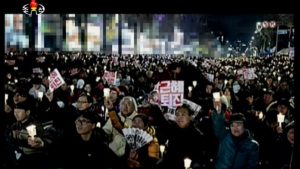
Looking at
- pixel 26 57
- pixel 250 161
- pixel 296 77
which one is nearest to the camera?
pixel 296 77

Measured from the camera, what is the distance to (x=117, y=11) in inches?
139

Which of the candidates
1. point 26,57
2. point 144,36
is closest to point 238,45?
point 144,36

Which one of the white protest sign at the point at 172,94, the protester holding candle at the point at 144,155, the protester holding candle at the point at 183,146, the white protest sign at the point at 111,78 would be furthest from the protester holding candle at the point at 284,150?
the white protest sign at the point at 111,78

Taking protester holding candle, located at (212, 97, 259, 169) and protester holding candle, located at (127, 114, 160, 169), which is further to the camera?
protester holding candle, located at (127, 114, 160, 169)

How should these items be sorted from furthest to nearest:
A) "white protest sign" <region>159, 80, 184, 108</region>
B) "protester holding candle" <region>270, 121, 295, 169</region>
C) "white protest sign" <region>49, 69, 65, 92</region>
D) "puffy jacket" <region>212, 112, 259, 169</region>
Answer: "white protest sign" <region>49, 69, 65, 92</region>, "white protest sign" <region>159, 80, 184, 108</region>, "protester holding candle" <region>270, 121, 295, 169</region>, "puffy jacket" <region>212, 112, 259, 169</region>

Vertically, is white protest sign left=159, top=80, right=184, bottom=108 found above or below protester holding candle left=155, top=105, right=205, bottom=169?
above

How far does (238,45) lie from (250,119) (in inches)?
5169

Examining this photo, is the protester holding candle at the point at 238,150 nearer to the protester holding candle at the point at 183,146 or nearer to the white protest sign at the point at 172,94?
the protester holding candle at the point at 183,146

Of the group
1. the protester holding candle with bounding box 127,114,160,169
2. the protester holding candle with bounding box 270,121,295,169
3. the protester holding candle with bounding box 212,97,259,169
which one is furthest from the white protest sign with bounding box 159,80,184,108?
the protester holding candle with bounding box 212,97,259,169

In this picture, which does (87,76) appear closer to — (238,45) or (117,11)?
(117,11)

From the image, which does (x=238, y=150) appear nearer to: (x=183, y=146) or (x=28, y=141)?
(x=183, y=146)

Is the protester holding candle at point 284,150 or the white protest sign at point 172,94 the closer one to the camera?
the protester holding candle at point 284,150

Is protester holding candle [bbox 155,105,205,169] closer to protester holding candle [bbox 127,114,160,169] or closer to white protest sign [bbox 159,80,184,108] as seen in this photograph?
protester holding candle [bbox 127,114,160,169]

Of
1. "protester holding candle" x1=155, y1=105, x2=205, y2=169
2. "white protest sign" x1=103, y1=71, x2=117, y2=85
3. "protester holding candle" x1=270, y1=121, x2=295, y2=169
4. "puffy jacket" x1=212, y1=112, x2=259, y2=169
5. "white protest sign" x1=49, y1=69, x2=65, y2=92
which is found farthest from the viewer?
"white protest sign" x1=103, y1=71, x2=117, y2=85
